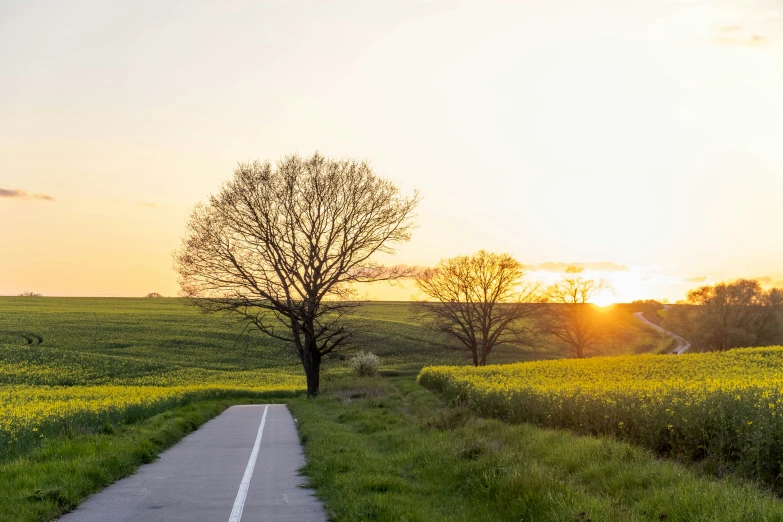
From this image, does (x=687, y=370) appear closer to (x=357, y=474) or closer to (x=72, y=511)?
(x=357, y=474)

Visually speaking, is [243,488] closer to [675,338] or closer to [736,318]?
[736,318]

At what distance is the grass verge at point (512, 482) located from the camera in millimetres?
7746

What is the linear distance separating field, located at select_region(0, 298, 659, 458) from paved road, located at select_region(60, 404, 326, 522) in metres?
4.31

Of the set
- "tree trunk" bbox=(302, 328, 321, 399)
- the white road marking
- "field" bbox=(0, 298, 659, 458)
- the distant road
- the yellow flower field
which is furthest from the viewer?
the distant road

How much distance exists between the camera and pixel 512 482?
9.23 m

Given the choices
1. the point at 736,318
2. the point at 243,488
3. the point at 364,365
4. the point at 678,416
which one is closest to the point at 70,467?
the point at 243,488

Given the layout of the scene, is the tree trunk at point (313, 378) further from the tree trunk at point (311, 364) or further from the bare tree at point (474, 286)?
the bare tree at point (474, 286)

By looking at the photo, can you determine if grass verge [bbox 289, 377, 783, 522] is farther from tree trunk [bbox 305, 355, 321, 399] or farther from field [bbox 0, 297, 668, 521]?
tree trunk [bbox 305, 355, 321, 399]

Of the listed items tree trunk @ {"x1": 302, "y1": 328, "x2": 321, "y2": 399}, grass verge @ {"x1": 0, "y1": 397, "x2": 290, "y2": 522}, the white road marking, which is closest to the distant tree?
tree trunk @ {"x1": 302, "y1": 328, "x2": 321, "y2": 399}

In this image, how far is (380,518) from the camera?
27.5 feet

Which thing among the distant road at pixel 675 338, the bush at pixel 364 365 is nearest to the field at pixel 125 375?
the distant road at pixel 675 338

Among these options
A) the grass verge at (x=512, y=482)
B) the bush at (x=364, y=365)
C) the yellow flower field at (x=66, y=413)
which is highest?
the grass verge at (x=512, y=482)

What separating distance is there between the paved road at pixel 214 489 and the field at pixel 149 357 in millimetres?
4310

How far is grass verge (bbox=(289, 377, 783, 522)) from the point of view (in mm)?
7746
